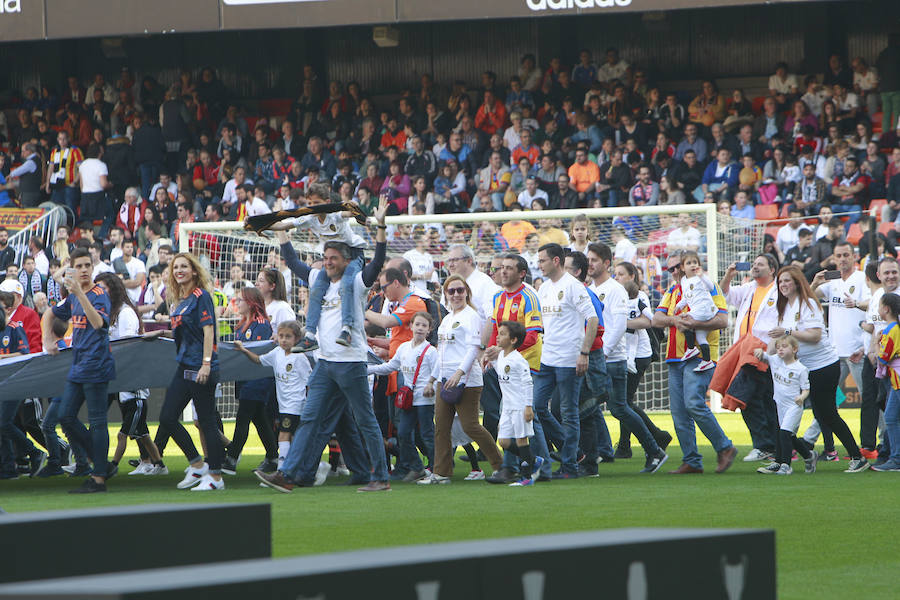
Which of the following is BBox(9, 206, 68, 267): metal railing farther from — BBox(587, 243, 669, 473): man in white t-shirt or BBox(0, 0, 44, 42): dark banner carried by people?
BBox(587, 243, 669, 473): man in white t-shirt

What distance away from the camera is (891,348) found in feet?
36.0

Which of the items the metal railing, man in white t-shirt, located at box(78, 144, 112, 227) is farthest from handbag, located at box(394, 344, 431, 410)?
man in white t-shirt, located at box(78, 144, 112, 227)

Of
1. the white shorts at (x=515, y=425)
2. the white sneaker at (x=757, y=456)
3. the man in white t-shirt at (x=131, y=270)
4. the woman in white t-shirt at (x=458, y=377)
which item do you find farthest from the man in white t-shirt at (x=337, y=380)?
the man in white t-shirt at (x=131, y=270)

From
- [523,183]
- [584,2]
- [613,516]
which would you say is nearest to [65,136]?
[523,183]

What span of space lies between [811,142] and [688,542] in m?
19.8

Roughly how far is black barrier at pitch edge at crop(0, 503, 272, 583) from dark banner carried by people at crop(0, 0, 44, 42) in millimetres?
20474

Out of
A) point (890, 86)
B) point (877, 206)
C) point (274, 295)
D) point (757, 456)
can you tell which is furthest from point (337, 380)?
point (890, 86)

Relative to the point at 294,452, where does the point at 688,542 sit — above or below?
above

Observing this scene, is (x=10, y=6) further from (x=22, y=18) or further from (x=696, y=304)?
(x=696, y=304)

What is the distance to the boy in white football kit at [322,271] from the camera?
32.2 ft

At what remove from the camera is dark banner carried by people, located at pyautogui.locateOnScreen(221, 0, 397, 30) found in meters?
22.9

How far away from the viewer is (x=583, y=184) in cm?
2358

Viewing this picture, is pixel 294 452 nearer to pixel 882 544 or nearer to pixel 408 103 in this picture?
pixel 882 544

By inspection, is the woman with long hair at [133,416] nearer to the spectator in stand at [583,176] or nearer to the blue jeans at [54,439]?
the blue jeans at [54,439]
